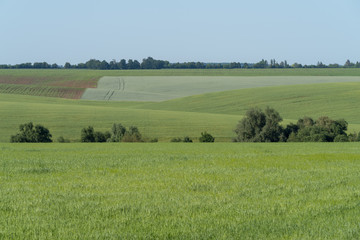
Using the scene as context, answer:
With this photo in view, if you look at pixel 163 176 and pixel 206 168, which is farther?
pixel 206 168

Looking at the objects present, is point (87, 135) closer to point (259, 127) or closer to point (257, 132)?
point (257, 132)

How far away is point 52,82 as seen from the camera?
102688 mm

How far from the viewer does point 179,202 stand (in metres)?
8.72

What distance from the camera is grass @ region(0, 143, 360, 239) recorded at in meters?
6.87

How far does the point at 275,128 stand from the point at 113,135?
1408 centimetres

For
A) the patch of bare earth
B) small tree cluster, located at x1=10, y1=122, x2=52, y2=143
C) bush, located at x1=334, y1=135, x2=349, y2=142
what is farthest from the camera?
the patch of bare earth

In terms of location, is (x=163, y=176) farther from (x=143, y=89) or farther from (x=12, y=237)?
(x=143, y=89)

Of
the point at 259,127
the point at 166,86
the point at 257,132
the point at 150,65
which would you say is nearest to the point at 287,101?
the point at 259,127

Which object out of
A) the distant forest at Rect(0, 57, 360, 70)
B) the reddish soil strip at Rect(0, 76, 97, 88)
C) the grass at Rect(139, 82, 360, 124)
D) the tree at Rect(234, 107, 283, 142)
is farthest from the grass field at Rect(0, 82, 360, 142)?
the distant forest at Rect(0, 57, 360, 70)

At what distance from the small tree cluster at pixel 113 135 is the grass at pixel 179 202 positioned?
88.6ft

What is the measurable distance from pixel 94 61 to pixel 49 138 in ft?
393

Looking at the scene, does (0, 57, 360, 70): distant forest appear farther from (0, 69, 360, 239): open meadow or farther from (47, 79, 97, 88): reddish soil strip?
(0, 69, 360, 239): open meadow

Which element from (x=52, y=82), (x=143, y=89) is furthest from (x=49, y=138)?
(x=52, y=82)

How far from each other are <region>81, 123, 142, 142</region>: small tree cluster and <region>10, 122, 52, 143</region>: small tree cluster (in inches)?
124
